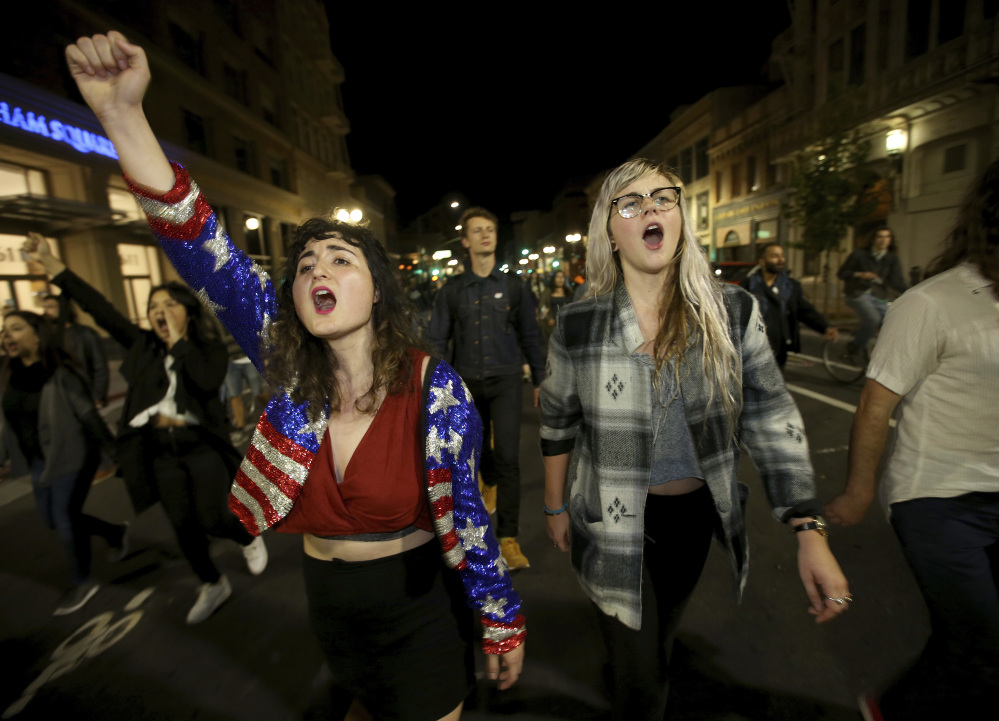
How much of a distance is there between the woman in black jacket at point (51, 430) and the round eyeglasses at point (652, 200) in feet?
12.8

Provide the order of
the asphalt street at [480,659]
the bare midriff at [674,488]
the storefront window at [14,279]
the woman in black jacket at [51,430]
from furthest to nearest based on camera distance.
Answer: the storefront window at [14,279] → the woman in black jacket at [51,430] → the asphalt street at [480,659] → the bare midriff at [674,488]

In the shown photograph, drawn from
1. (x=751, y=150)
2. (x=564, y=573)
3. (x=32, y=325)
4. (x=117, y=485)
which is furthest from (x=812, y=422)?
(x=751, y=150)

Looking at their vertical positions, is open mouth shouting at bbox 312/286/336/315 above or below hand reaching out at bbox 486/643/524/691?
above

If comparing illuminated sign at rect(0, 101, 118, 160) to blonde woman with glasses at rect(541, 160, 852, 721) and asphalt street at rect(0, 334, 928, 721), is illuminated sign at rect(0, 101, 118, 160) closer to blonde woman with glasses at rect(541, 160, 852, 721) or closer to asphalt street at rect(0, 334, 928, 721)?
asphalt street at rect(0, 334, 928, 721)

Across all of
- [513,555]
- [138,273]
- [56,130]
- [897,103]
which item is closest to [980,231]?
[513,555]

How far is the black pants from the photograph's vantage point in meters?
3.26

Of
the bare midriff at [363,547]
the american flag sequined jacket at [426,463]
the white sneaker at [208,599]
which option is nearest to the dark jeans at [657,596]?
the american flag sequined jacket at [426,463]

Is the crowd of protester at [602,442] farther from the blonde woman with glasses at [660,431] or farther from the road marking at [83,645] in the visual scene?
the road marking at [83,645]

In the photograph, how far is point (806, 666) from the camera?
8.43 ft

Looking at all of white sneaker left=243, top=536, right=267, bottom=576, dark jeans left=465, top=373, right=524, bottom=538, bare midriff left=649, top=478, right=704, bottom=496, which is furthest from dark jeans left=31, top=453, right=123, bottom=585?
bare midriff left=649, top=478, right=704, bottom=496

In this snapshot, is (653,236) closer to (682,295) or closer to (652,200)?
(652,200)

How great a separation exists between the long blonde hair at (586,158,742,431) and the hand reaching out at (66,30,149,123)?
1.47m

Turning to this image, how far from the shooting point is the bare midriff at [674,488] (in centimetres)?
182

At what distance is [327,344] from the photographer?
183 cm
